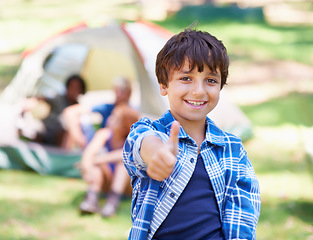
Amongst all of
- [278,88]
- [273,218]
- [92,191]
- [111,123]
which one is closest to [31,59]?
[111,123]

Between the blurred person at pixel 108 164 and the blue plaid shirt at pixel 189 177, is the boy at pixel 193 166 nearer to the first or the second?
the blue plaid shirt at pixel 189 177

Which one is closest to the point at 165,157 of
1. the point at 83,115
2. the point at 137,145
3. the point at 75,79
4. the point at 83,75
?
the point at 137,145

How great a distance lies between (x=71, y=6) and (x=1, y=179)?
6.49m

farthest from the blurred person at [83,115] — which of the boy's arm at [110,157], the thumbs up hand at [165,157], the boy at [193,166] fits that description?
the thumbs up hand at [165,157]

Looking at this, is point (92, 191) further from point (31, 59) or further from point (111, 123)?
point (31, 59)

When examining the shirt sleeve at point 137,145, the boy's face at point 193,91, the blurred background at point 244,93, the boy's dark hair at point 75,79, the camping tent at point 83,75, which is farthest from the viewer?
the boy's dark hair at point 75,79

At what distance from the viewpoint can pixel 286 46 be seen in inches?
323

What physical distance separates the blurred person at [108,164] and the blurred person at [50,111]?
1.60 ft

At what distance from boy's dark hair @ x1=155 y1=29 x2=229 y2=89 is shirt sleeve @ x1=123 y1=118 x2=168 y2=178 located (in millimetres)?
186

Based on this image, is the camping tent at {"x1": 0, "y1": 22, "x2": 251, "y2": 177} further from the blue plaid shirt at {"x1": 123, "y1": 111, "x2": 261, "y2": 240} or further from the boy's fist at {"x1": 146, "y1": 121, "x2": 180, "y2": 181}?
the boy's fist at {"x1": 146, "y1": 121, "x2": 180, "y2": 181}

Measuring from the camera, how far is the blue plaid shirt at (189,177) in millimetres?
1420

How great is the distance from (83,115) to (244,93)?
259 cm

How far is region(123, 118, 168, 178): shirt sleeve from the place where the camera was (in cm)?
138

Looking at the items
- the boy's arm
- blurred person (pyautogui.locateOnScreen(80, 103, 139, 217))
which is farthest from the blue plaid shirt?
the boy's arm
